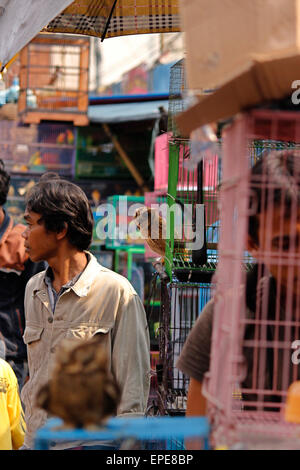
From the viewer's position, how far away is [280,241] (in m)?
1.77

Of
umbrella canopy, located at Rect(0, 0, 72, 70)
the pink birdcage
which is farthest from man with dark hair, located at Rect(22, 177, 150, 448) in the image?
the pink birdcage

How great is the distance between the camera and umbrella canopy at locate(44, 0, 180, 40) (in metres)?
3.72

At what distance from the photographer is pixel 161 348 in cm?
426

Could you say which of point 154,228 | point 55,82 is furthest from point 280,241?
point 55,82

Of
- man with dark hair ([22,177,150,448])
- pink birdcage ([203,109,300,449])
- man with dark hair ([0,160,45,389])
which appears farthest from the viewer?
man with dark hair ([0,160,45,389])

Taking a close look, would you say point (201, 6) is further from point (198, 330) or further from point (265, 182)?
point (198, 330)

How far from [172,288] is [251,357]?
2.32m

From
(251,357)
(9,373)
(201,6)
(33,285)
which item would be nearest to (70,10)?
(33,285)

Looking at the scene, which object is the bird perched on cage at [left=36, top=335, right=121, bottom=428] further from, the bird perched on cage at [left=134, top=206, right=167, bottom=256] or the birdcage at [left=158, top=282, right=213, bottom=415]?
the bird perched on cage at [left=134, top=206, right=167, bottom=256]

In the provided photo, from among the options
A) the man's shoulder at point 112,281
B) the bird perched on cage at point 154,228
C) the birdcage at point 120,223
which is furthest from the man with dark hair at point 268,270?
the birdcage at point 120,223

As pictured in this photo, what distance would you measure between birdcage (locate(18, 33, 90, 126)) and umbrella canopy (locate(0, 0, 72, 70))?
875 centimetres

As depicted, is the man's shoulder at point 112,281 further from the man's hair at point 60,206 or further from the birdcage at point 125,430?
the birdcage at point 125,430

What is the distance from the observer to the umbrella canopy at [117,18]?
3723 millimetres

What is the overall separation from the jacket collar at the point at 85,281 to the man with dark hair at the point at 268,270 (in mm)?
931
